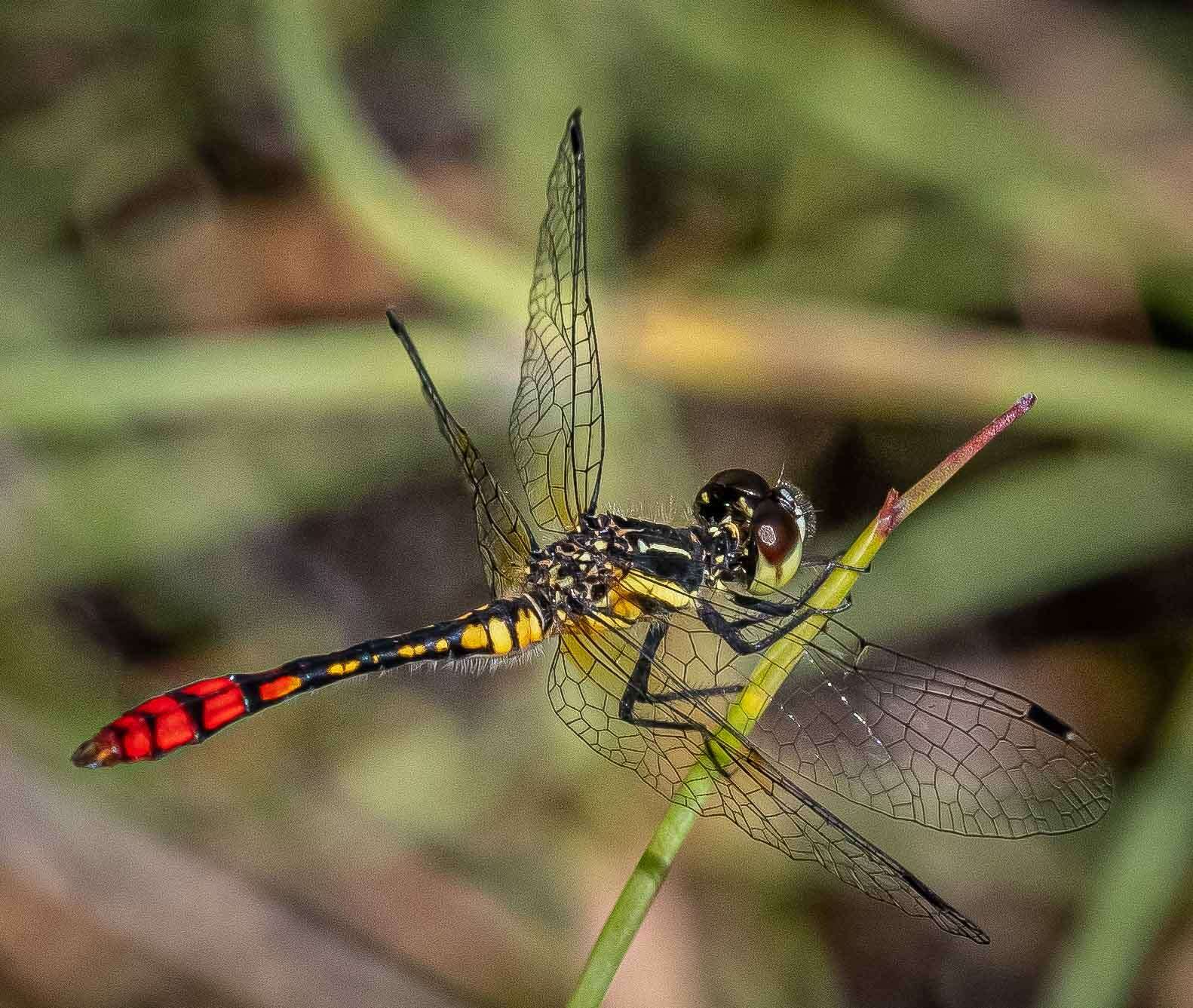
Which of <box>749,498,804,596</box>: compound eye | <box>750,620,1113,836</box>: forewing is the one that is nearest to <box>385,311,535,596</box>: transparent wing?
<box>749,498,804,596</box>: compound eye

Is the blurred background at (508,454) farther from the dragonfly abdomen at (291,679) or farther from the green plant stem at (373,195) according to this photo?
the dragonfly abdomen at (291,679)

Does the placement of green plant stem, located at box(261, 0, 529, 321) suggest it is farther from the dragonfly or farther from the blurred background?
the dragonfly

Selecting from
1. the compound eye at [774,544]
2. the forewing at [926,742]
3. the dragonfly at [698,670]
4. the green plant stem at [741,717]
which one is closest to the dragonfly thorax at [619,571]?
the dragonfly at [698,670]

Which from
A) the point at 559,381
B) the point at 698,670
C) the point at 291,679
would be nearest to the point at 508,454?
the point at 559,381

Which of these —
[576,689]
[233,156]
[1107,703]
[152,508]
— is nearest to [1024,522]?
[1107,703]

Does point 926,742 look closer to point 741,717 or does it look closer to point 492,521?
point 741,717

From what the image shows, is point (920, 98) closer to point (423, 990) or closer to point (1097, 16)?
point (1097, 16)
